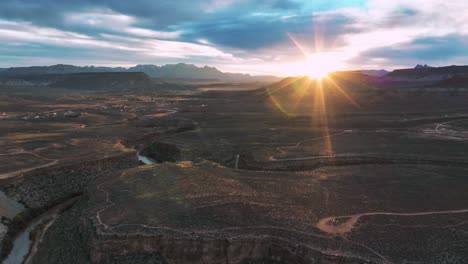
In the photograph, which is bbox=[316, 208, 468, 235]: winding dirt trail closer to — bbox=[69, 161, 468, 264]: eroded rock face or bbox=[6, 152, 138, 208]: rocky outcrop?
bbox=[69, 161, 468, 264]: eroded rock face

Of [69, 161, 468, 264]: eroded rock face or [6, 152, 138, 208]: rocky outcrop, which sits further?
[6, 152, 138, 208]: rocky outcrop

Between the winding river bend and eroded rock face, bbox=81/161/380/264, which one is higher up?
eroded rock face, bbox=81/161/380/264

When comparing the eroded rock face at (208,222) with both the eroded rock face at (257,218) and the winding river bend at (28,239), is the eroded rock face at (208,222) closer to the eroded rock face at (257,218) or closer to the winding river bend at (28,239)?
the eroded rock face at (257,218)

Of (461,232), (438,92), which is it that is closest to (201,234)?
(461,232)

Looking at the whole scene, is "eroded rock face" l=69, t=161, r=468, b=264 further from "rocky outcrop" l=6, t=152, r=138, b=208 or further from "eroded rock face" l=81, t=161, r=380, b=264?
"rocky outcrop" l=6, t=152, r=138, b=208

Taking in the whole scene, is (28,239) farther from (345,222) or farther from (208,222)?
(345,222)

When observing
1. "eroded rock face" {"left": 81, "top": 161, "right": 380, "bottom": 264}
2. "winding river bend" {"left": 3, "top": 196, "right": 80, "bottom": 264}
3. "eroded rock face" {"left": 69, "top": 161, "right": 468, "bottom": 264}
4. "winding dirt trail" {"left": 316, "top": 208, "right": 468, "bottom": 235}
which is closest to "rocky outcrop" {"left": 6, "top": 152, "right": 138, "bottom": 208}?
"winding river bend" {"left": 3, "top": 196, "right": 80, "bottom": 264}

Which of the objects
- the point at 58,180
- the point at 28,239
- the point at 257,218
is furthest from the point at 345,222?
the point at 58,180

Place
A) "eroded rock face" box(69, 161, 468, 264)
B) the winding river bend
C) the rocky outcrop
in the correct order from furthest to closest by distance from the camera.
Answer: the rocky outcrop → the winding river bend → "eroded rock face" box(69, 161, 468, 264)

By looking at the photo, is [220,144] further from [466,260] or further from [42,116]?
[42,116]

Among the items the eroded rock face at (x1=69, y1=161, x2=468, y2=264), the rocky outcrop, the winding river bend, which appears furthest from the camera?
the rocky outcrop

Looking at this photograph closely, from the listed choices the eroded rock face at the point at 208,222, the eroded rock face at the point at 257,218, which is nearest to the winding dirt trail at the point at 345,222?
the eroded rock face at the point at 257,218
